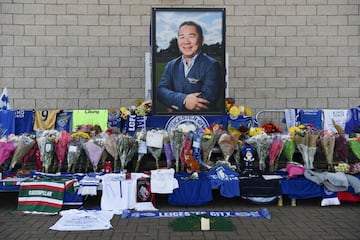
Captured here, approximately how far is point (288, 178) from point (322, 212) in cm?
75

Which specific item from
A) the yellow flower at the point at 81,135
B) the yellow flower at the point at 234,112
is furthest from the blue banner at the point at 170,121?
the yellow flower at the point at 81,135

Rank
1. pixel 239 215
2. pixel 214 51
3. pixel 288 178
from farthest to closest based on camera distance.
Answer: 1. pixel 214 51
2. pixel 288 178
3. pixel 239 215

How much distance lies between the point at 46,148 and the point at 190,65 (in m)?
3.07

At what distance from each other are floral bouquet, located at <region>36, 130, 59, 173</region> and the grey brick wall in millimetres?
2962

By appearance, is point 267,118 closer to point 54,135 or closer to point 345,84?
point 345,84

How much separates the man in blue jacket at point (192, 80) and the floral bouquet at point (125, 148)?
122 cm

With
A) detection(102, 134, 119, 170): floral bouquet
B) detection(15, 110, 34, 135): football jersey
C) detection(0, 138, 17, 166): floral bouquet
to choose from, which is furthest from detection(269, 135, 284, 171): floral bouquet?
detection(15, 110, 34, 135): football jersey

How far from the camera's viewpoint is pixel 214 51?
841 cm

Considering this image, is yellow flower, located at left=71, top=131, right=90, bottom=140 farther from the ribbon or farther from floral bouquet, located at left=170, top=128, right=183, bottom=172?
the ribbon

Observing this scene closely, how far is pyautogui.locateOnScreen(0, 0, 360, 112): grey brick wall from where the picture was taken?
1034cm

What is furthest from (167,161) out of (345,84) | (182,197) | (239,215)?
(345,84)

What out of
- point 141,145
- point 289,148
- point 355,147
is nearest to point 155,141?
point 141,145

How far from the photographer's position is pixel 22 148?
7.40 metres

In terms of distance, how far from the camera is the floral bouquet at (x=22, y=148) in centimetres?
739
